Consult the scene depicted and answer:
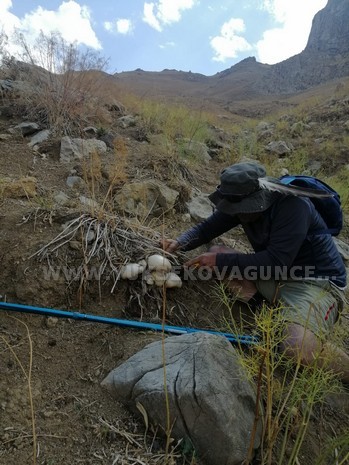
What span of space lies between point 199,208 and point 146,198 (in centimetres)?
51

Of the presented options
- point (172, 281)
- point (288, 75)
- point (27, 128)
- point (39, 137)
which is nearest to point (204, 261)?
point (172, 281)

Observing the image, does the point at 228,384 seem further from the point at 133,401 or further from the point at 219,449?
the point at 133,401

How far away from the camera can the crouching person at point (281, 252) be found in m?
1.86

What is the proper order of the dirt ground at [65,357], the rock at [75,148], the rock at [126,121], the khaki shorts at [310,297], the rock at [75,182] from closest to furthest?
1. the dirt ground at [65,357]
2. the khaki shorts at [310,297]
3. the rock at [75,182]
4. the rock at [75,148]
5. the rock at [126,121]

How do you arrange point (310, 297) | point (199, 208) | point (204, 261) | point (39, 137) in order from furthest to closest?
point (39, 137)
point (199, 208)
point (204, 261)
point (310, 297)

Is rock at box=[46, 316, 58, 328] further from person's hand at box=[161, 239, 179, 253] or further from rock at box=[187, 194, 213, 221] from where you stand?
rock at box=[187, 194, 213, 221]

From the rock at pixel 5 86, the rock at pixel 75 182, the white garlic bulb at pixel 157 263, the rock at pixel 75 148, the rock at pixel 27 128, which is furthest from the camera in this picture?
the rock at pixel 5 86

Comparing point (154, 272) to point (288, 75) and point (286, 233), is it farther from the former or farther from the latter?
point (288, 75)

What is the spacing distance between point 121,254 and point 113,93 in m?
4.88

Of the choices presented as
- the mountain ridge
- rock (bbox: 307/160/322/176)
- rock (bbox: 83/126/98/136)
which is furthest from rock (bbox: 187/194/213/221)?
the mountain ridge

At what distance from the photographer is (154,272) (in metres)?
2.01

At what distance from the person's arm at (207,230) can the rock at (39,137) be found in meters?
2.43

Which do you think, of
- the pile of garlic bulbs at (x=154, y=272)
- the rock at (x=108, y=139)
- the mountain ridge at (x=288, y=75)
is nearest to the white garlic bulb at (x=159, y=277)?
the pile of garlic bulbs at (x=154, y=272)

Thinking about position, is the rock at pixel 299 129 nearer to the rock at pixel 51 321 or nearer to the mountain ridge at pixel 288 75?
the rock at pixel 51 321
